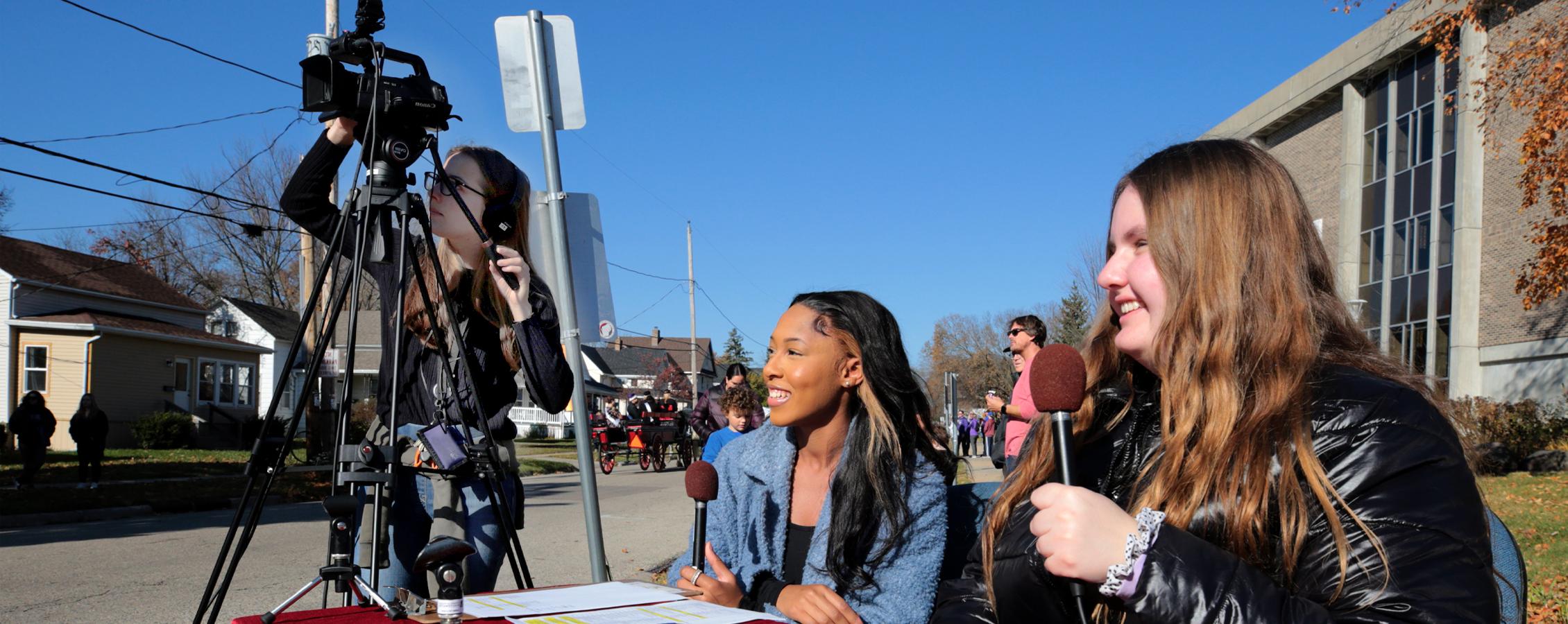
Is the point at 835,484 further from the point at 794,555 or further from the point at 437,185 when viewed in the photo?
the point at 437,185

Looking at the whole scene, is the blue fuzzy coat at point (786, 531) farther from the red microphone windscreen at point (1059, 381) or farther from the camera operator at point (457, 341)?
the red microphone windscreen at point (1059, 381)

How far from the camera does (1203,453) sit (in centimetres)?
178

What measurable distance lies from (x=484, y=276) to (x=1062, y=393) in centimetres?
188

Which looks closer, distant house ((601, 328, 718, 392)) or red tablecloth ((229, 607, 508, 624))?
red tablecloth ((229, 607, 508, 624))

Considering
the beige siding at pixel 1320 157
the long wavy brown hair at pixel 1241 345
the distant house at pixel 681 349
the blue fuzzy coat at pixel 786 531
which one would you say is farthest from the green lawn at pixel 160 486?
the distant house at pixel 681 349

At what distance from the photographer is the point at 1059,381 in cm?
182

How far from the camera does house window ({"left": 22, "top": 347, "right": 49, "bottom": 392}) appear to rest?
3378cm

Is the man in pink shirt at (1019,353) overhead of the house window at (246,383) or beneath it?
overhead

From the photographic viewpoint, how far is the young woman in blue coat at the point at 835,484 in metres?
3.17

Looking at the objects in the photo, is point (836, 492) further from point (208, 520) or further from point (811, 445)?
point (208, 520)

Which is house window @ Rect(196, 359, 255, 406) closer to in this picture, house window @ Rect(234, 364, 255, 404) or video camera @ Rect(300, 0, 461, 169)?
house window @ Rect(234, 364, 255, 404)

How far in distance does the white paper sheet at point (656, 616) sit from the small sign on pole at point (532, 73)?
277 cm

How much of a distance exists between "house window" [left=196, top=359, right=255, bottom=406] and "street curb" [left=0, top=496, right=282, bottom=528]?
27.2 meters

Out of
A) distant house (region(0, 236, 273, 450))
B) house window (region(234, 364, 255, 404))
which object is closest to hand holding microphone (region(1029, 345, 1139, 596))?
distant house (region(0, 236, 273, 450))
